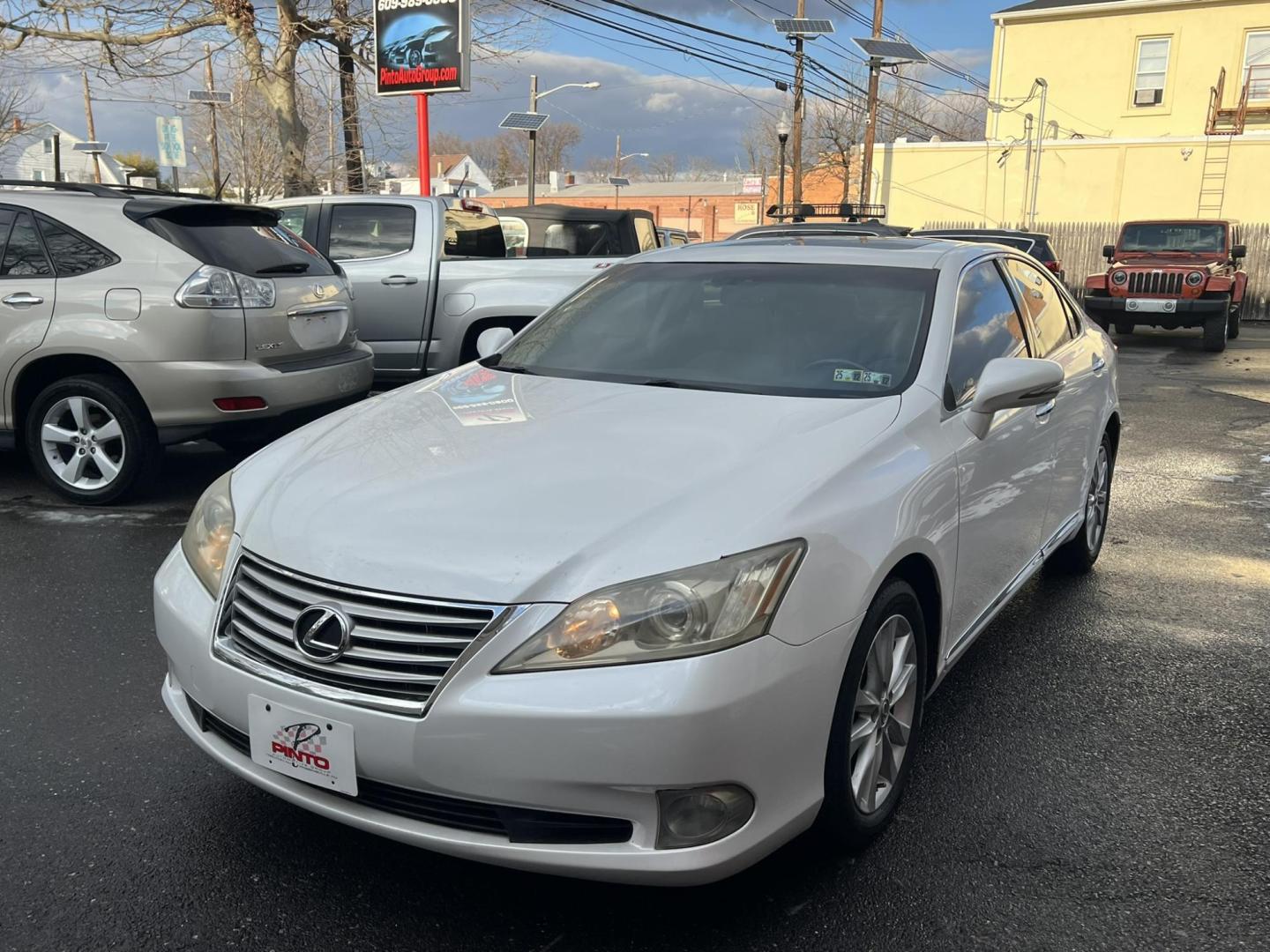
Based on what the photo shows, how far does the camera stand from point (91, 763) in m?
3.11

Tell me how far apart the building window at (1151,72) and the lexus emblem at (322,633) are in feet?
109

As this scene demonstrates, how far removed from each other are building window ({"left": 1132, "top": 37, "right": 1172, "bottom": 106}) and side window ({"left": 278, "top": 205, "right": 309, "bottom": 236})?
93.0ft

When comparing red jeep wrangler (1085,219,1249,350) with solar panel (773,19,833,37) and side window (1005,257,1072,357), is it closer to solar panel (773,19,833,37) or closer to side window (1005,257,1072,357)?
solar panel (773,19,833,37)

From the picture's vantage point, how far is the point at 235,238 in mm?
6066

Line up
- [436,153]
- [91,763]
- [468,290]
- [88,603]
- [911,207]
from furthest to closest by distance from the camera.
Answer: [436,153]
[911,207]
[468,290]
[88,603]
[91,763]

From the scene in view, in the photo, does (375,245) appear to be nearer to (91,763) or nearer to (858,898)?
(91,763)

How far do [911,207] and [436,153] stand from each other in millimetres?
65266

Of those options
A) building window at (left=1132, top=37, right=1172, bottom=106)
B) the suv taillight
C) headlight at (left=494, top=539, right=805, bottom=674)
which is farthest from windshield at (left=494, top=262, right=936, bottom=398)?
building window at (left=1132, top=37, right=1172, bottom=106)

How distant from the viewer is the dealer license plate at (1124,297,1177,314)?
1584 centimetres

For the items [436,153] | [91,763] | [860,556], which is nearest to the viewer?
[860,556]

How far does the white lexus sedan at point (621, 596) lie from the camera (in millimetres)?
2129

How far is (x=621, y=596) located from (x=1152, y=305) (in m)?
16.2

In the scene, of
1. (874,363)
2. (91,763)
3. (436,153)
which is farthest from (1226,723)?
(436,153)

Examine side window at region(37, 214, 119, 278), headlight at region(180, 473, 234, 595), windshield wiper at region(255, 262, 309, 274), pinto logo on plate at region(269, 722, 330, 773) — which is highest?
side window at region(37, 214, 119, 278)
